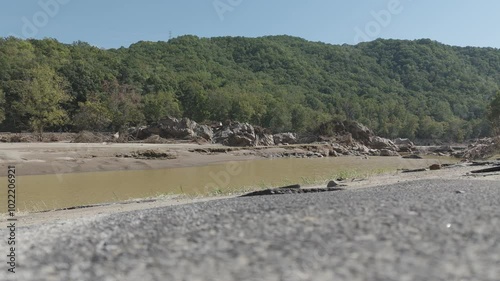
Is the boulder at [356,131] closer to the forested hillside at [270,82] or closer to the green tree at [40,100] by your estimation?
the forested hillside at [270,82]

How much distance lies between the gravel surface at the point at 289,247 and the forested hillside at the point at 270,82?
5289 cm

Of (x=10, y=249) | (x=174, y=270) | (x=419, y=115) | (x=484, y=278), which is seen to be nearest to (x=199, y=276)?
(x=174, y=270)

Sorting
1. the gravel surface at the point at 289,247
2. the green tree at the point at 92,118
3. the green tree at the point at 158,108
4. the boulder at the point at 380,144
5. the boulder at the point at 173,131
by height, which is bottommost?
the gravel surface at the point at 289,247

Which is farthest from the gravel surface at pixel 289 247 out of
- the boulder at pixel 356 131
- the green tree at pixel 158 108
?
the green tree at pixel 158 108

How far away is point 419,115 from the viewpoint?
14488 cm

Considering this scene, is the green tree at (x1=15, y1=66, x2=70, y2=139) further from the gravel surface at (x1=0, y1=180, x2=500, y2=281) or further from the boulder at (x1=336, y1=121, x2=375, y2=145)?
the gravel surface at (x1=0, y1=180, x2=500, y2=281)

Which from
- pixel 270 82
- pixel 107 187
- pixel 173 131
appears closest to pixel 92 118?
pixel 173 131

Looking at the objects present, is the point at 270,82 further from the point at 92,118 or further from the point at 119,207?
the point at 119,207

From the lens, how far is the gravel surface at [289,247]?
9.17 feet

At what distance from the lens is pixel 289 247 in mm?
3244

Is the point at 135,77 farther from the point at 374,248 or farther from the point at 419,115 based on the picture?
the point at 374,248

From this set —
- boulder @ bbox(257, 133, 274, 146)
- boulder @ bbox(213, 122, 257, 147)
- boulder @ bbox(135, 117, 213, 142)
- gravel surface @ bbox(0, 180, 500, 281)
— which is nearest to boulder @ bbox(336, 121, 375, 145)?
boulder @ bbox(257, 133, 274, 146)

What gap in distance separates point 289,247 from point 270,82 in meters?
147

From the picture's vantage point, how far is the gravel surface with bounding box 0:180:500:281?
2.79m
